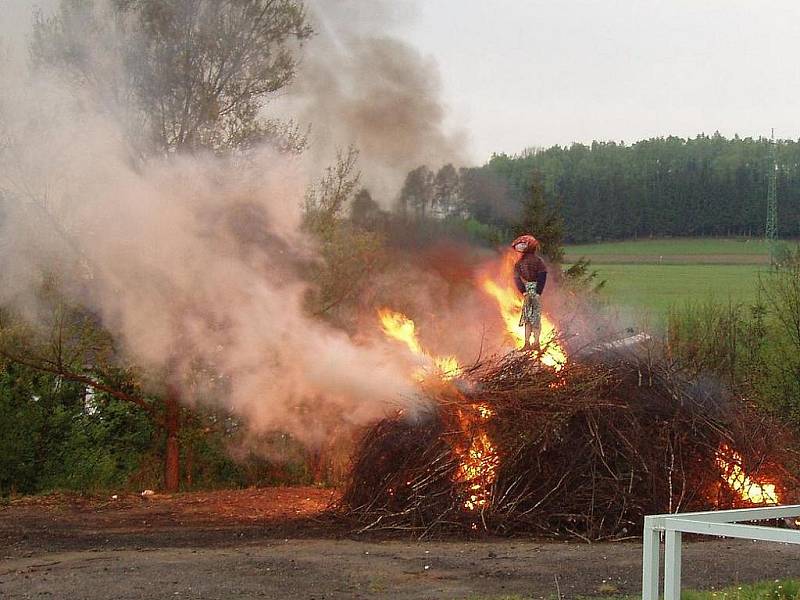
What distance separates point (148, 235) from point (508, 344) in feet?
17.4

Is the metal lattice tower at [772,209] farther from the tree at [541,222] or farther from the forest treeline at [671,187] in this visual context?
the tree at [541,222]

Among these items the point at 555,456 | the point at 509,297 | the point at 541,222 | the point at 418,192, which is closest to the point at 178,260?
the point at 418,192

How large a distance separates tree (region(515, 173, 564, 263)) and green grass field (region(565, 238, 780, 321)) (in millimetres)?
10979

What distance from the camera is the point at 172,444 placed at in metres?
20.8

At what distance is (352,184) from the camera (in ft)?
59.0

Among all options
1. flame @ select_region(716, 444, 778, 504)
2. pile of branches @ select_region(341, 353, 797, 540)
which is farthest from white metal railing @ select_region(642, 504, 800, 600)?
flame @ select_region(716, 444, 778, 504)

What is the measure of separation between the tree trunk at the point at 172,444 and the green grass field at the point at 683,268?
54.1 ft

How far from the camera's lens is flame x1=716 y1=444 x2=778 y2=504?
1438cm

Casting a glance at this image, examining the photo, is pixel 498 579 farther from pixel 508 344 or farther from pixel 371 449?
pixel 508 344

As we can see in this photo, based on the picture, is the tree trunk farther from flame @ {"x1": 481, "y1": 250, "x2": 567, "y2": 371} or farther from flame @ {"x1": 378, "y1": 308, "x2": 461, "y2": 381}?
flame @ {"x1": 481, "y1": 250, "x2": 567, "y2": 371}

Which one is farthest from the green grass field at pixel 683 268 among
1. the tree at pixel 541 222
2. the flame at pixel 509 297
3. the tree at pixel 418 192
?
the tree at pixel 418 192

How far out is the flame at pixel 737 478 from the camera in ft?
47.2

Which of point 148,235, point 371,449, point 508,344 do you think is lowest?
point 371,449

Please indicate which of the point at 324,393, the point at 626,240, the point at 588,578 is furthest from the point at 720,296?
the point at 588,578
